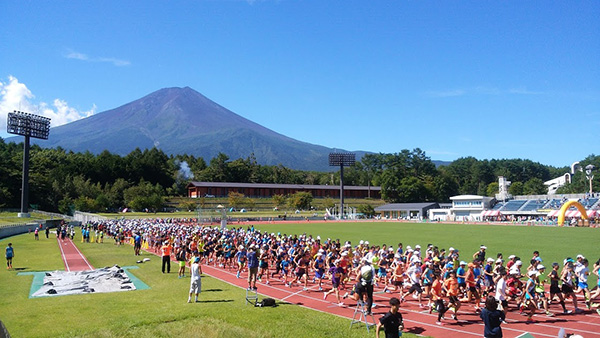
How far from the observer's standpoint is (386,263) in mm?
16250

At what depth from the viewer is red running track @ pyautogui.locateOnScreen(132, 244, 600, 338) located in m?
10.5

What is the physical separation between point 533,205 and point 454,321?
7018 cm

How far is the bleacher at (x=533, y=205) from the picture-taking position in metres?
70.8

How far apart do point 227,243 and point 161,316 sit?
402 inches

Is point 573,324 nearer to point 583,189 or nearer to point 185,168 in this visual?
point 583,189

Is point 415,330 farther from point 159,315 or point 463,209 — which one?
point 463,209

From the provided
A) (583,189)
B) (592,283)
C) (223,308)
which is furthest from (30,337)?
(583,189)

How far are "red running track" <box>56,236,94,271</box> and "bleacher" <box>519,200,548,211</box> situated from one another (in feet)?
221

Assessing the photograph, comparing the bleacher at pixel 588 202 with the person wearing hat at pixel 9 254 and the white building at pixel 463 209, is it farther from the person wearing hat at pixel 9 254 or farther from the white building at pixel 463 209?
the person wearing hat at pixel 9 254

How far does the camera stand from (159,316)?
1167 centimetres

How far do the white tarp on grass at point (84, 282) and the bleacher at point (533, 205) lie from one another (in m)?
69.7

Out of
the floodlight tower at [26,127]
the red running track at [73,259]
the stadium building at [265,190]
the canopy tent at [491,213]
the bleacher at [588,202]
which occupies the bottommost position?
the red running track at [73,259]

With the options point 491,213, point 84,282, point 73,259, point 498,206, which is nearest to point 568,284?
point 84,282

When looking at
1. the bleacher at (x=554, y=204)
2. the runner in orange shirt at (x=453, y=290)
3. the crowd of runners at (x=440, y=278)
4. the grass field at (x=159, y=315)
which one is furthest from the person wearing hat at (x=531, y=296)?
the bleacher at (x=554, y=204)
